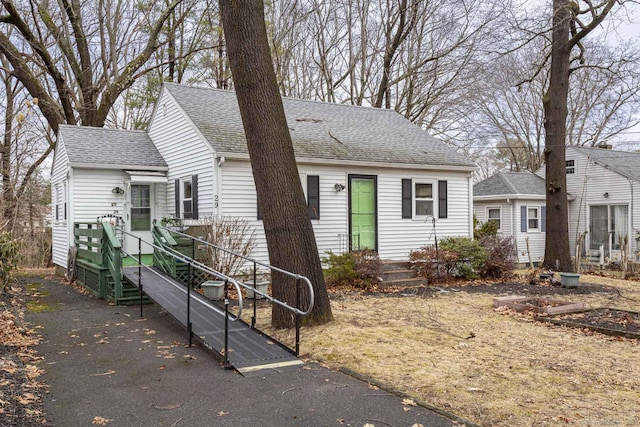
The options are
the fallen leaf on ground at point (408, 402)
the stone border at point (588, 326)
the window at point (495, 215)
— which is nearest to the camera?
the fallen leaf on ground at point (408, 402)

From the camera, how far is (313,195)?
13734mm

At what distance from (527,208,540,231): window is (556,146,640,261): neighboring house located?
1.64m

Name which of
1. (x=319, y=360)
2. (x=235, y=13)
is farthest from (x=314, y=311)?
(x=235, y=13)

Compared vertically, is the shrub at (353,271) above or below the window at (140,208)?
below

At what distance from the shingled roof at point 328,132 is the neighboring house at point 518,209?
5748 mm

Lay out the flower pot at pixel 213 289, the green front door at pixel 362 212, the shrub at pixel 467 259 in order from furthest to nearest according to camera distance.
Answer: the green front door at pixel 362 212
the shrub at pixel 467 259
the flower pot at pixel 213 289

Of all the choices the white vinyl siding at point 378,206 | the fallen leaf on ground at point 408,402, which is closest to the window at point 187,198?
the white vinyl siding at point 378,206

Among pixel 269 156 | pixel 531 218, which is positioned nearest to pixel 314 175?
pixel 269 156

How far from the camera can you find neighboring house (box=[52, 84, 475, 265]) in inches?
504

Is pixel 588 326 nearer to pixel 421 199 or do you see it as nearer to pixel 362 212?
pixel 362 212

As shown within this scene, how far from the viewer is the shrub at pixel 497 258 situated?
13.9 metres

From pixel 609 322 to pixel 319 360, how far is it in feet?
15.6

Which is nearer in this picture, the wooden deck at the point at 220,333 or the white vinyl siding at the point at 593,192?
the wooden deck at the point at 220,333

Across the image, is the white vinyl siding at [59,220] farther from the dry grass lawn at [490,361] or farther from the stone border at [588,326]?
the stone border at [588,326]
